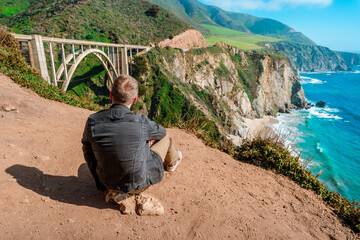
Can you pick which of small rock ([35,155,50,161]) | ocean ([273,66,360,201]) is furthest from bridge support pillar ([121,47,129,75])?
small rock ([35,155,50,161])

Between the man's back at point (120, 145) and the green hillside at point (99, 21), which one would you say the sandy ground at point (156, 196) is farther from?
the green hillside at point (99, 21)

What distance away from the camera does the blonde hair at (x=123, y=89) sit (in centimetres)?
278

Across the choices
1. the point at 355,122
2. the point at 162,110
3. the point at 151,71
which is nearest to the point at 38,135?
the point at 162,110

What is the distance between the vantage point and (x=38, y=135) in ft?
18.4

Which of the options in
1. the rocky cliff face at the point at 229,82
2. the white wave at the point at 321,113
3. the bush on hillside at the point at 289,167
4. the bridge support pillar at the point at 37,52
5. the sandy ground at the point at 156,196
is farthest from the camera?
the white wave at the point at 321,113

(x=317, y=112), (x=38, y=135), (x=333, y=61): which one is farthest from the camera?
(x=333, y=61)

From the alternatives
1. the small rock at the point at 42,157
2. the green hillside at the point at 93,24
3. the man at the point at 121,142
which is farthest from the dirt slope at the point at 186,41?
the man at the point at 121,142

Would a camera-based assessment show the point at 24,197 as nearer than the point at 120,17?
Yes

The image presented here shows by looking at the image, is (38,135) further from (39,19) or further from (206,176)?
(39,19)

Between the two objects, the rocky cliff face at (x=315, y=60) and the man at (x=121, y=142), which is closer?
the man at (x=121, y=142)

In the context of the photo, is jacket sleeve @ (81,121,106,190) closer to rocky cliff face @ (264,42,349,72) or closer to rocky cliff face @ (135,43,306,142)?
rocky cliff face @ (135,43,306,142)

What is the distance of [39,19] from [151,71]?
83.4ft

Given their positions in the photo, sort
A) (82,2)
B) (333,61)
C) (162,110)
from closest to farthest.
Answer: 1. (162,110)
2. (82,2)
3. (333,61)

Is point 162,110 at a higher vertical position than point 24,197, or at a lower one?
lower
